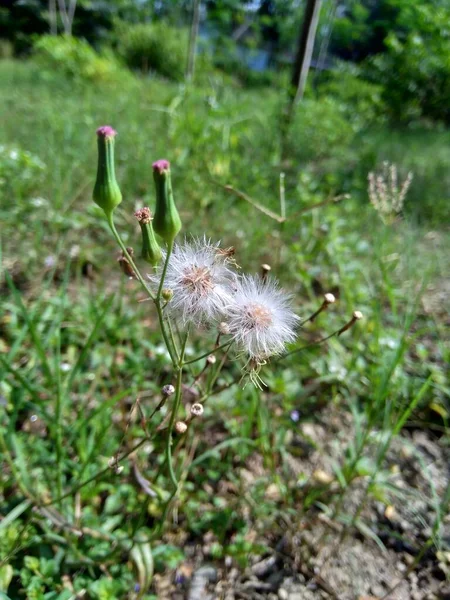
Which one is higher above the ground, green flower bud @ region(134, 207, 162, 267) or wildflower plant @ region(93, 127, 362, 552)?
green flower bud @ region(134, 207, 162, 267)

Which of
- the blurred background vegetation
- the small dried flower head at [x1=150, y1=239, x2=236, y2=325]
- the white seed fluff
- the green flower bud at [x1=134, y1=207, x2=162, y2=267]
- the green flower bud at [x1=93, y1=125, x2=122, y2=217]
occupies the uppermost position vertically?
the green flower bud at [x1=93, y1=125, x2=122, y2=217]

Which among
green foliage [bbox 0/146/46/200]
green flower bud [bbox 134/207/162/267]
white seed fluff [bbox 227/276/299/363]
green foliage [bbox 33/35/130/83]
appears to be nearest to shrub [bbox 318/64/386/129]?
green foliage [bbox 33/35/130/83]

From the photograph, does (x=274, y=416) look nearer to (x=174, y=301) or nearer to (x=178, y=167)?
(x=174, y=301)

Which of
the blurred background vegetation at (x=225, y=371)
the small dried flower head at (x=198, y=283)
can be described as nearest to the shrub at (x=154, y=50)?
the blurred background vegetation at (x=225, y=371)

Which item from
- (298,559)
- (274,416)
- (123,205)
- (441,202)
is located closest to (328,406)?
(274,416)

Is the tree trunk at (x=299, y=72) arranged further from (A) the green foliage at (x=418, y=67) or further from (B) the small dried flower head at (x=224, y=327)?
(B) the small dried flower head at (x=224, y=327)

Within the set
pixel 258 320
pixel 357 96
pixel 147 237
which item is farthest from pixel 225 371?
pixel 357 96

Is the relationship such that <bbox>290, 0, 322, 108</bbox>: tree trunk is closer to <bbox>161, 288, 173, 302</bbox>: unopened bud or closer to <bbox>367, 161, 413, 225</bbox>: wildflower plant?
<bbox>367, 161, 413, 225</bbox>: wildflower plant

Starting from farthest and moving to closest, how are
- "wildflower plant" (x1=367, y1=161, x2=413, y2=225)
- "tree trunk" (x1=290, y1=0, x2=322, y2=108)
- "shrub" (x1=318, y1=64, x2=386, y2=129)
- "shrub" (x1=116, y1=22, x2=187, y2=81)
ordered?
"shrub" (x1=116, y1=22, x2=187, y2=81), "shrub" (x1=318, y1=64, x2=386, y2=129), "tree trunk" (x1=290, y1=0, x2=322, y2=108), "wildflower plant" (x1=367, y1=161, x2=413, y2=225)
